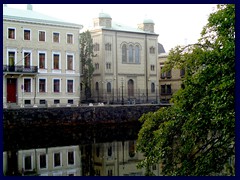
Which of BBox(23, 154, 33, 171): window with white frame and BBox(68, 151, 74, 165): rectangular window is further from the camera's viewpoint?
BBox(68, 151, 74, 165): rectangular window

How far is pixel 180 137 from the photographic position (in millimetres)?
6773

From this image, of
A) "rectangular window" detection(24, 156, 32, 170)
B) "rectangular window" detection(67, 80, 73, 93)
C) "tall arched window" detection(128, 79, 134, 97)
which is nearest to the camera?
"rectangular window" detection(24, 156, 32, 170)

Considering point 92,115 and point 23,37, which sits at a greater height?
point 23,37

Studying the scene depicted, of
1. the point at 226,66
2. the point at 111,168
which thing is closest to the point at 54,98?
the point at 111,168

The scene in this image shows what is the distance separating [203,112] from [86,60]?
19.5 m

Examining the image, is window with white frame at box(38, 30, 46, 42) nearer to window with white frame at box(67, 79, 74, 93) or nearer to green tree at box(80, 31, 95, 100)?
window with white frame at box(67, 79, 74, 93)

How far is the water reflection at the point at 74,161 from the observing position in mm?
11734

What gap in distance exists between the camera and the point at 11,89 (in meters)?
17.6

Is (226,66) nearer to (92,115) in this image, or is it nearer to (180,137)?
(180,137)

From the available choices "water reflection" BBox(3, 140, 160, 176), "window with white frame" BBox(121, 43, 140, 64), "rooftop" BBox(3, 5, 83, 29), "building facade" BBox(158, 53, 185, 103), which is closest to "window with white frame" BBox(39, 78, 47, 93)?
"rooftop" BBox(3, 5, 83, 29)

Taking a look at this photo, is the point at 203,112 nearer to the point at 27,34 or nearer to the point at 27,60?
the point at 27,60

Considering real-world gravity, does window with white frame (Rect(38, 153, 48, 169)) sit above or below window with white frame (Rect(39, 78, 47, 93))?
below

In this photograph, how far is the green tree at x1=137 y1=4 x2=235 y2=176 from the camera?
5.86 meters
